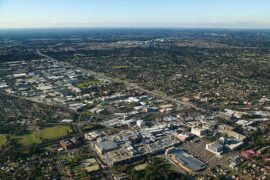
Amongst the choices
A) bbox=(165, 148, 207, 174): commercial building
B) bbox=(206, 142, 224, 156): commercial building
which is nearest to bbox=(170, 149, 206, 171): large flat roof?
bbox=(165, 148, 207, 174): commercial building

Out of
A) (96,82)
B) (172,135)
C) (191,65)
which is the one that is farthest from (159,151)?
(191,65)

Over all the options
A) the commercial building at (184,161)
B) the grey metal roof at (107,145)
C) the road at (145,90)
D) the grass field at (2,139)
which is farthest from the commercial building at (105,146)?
the road at (145,90)

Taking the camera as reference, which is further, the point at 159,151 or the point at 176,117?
the point at 176,117

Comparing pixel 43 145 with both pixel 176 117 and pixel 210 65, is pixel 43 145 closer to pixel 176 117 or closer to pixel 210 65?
pixel 176 117

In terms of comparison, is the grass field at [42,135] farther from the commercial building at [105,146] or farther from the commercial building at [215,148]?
the commercial building at [215,148]

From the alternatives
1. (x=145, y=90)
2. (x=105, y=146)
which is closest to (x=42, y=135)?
(x=105, y=146)
